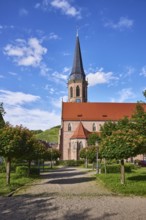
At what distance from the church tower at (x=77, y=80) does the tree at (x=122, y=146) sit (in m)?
67.1

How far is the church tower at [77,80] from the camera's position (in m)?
87.4

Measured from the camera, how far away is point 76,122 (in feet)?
251

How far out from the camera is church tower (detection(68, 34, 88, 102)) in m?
87.4

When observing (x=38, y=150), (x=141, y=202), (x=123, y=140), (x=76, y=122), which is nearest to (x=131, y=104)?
(x=76, y=122)

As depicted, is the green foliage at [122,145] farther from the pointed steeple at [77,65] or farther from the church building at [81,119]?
the pointed steeple at [77,65]

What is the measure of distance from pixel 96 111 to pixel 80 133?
10.5 meters

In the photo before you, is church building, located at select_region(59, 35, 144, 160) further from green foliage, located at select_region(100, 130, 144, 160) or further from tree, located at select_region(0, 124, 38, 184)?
tree, located at select_region(0, 124, 38, 184)

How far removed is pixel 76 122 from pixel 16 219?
67645mm

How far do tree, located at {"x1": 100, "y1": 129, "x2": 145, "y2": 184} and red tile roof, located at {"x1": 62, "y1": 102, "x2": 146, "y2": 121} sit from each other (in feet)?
184

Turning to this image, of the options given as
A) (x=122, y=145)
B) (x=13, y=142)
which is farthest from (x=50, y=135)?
(x=13, y=142)

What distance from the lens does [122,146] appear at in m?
19.3

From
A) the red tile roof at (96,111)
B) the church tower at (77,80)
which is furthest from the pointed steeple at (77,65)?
the red tile roof at (96,111)

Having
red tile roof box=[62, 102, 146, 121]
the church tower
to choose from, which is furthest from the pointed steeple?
red tile roof box=[62, 102, 146, 121]

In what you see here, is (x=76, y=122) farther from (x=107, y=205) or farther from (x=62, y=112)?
(x=107, y=205)
